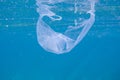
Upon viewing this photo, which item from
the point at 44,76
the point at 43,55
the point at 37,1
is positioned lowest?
the point at 44,76

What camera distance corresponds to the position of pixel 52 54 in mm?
2729

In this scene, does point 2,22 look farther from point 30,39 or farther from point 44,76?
point 44,76

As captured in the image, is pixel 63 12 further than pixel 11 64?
No

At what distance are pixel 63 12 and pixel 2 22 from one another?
26.5 inches

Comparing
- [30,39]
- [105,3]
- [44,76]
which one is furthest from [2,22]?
[105,3]

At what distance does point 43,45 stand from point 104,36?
0.71m

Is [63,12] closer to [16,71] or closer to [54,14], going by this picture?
[54,14]

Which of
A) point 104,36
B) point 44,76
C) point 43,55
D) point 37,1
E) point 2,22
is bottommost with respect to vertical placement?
point 44,76

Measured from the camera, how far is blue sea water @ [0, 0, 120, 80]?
8.35ft

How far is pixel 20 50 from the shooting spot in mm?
2705

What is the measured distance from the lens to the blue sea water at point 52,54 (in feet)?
8.35

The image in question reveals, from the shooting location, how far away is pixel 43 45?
2643 mm

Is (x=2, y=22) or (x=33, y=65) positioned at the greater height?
(x=2, y=22)

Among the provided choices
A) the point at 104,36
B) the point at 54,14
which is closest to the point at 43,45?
the point at 54,14
